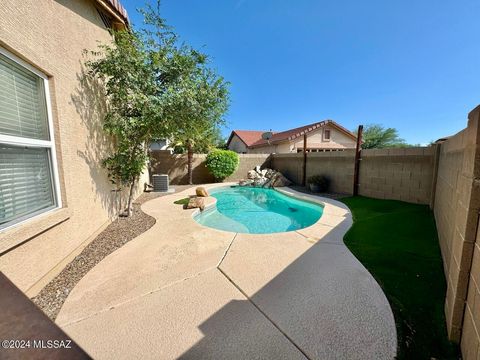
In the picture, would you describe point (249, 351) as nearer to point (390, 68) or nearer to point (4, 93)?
point (4, 93)

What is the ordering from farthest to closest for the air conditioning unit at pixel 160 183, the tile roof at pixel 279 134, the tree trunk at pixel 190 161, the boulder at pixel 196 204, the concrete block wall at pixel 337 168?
the tile roof at pixel 279 134
the tree trunk at pixel 190 161
the air conditioning unit at pixel 160 183
the concrete block wall at pixel 337 168
the boulder at pixel 196 204

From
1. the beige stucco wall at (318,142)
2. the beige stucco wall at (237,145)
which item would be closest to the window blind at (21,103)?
the beige stucco wall at (318,142)

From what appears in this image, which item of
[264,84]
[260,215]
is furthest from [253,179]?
[264,84]

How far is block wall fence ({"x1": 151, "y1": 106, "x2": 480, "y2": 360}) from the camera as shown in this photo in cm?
180

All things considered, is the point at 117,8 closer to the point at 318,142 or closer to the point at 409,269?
the point at 409,269

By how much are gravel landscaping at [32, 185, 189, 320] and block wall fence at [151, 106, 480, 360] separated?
4.23 metres

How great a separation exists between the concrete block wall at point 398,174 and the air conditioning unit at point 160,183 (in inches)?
369

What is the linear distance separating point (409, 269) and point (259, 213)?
5.59 m

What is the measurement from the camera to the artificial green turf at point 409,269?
1.98 m

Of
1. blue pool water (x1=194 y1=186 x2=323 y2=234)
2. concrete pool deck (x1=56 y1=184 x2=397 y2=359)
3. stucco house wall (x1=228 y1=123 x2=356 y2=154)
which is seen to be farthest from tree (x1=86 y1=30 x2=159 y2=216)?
stucco house wall (x1=228 y1=123 x2=356 y2=154)

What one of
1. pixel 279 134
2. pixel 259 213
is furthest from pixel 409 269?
pixel 279 134

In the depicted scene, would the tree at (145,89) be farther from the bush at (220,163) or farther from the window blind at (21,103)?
the bush at (220,163)

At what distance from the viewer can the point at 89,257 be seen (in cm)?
363

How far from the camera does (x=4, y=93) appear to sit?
2.51 metres
